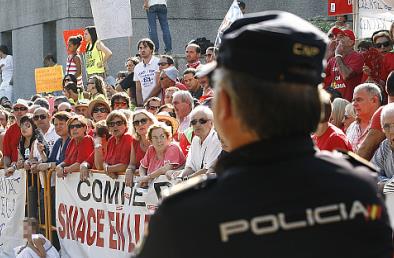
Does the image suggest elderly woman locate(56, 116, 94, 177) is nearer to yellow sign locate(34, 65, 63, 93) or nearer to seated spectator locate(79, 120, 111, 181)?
seated spectator locate(79, 120, 111, 181)

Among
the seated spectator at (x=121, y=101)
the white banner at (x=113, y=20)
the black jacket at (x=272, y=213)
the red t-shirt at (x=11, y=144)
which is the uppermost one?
the white banner at (x=113, y=20)

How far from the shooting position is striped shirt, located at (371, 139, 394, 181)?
735 cm

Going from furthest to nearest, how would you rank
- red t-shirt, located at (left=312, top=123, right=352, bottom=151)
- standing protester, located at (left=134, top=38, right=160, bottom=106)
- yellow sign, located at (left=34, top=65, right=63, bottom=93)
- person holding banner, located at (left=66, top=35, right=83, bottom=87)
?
yellow sign, located at (left=34, top=65, right=63, bottom=93) < person holding banner, located at (left=66, top=35, right=83, bottom=87) < standing protester, located at (left=134, top=38, right=160, bottom=106) < red t-shirt, located at (left=312, top=123, right=352, bottom=151)

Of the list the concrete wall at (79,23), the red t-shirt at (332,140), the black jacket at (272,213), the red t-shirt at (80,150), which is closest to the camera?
the black jacket at (272,213)

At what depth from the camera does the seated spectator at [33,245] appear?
12.0 m

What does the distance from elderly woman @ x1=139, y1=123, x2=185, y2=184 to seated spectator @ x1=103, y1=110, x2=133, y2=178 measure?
76cm

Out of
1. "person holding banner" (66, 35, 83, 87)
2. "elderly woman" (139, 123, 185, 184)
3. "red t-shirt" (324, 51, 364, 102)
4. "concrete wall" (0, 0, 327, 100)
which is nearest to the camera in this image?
"elderly woman" (139, 123, 185, 184)

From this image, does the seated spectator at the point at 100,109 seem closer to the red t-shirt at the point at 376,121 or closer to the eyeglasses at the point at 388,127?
the red t-shirt at the point at 376,121

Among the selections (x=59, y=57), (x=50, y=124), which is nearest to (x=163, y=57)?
(x=50, y=124)

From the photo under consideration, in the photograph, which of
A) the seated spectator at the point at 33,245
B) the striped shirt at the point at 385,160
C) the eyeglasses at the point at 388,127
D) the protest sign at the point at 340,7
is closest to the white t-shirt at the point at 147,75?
the protest sign at the point at 340,7

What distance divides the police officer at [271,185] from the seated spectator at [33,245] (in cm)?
990

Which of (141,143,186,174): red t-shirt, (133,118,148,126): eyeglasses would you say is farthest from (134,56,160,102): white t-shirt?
(141,143,186,174): red t-shirt

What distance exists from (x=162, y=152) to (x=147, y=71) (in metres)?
4.81

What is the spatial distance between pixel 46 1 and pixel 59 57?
61.4 inches
